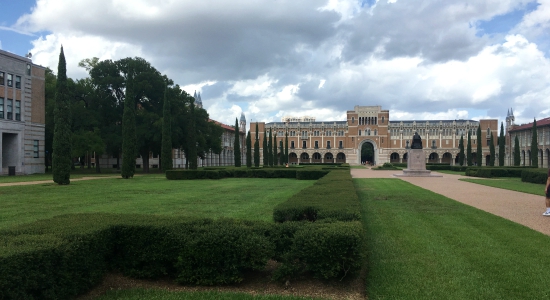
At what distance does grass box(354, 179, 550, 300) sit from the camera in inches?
199

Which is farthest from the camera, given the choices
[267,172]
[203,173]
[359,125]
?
[359,125]

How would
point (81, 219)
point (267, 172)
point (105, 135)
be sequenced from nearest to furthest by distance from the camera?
point (81, 219) < point (267, 172) < point (105, 135)

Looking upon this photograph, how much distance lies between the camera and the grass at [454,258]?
5.04 meters

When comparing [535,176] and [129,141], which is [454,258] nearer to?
[535,176]

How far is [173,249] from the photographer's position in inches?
218

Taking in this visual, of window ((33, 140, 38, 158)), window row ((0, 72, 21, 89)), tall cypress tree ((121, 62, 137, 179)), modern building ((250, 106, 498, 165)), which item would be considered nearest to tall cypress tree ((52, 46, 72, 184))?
tall cypress tree ((121, 62, 137, 179))

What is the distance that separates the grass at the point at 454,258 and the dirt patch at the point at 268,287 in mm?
250

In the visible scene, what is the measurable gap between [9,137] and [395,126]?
261 feet

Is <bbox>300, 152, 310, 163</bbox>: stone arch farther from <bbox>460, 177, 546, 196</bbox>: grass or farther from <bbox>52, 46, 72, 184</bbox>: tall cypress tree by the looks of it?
<bbox>52, 46, 72, 184</bbox>: tall cypress tree

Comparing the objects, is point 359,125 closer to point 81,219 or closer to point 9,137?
point 9,137

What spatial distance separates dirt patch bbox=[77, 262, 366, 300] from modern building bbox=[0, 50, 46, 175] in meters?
35.2

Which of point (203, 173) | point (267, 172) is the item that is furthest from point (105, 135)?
point (267, 172)

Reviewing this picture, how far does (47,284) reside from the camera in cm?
435

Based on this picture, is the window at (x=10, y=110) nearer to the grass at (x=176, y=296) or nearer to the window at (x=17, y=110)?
the window at (x=17, y=110)
